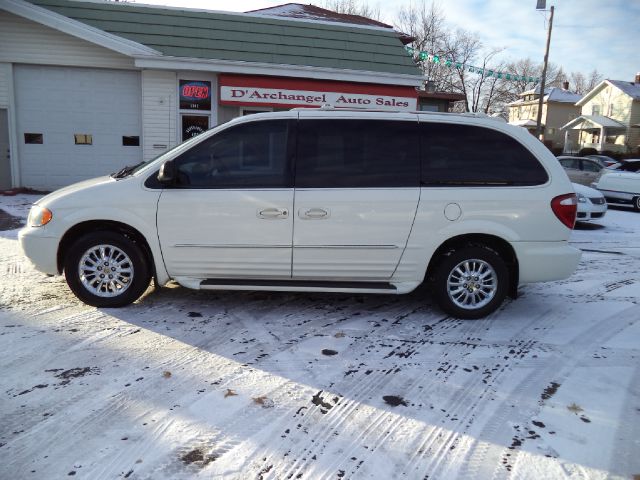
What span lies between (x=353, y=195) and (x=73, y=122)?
11459 millimetres

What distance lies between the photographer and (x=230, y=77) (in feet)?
45.0

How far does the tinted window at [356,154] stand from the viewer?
191 inches

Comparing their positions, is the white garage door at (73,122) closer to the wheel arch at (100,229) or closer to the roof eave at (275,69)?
the roof eave at (275,69)

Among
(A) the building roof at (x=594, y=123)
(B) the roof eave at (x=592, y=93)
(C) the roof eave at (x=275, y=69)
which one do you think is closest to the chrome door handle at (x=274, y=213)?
(C) the roof eave at (x=275, y=69)

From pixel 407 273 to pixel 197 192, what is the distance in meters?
2.09

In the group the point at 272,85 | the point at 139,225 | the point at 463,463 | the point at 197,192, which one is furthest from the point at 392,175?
the point at 272,85

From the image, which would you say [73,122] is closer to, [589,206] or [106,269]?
[106,269]

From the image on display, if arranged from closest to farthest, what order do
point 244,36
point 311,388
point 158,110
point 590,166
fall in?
point 311,388 → point 158,110 → point 244,36 → point 590,166

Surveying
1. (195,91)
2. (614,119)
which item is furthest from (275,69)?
(614,119)

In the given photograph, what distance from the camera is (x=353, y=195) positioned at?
4.78 m

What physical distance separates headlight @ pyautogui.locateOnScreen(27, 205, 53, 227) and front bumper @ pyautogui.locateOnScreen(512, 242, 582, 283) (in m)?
4.34

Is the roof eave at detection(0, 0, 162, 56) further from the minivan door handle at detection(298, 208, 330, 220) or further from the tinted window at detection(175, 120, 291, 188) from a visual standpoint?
the minivan door handle at detection(298, 208, 330, 220)

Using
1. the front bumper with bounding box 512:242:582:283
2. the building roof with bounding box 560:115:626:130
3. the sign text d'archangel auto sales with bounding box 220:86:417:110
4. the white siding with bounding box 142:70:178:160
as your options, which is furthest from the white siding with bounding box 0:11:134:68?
the building roof with bounding box 560:115:626:130

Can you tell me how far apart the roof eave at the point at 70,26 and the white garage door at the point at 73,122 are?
1115mm
